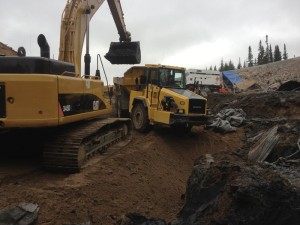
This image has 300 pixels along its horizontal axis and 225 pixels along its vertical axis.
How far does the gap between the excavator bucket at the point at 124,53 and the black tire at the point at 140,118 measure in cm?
165

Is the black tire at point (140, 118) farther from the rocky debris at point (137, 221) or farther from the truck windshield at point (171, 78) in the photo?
the rocky debris at point (137, 221)

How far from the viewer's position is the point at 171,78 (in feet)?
44.4

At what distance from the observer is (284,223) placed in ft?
15.2

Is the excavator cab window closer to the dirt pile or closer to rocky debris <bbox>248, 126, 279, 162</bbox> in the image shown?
rocky debris <bbox>248, 126, 279, 162</bbox>

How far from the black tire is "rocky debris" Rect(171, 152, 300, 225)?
8.29 m

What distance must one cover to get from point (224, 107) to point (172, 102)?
792 cm

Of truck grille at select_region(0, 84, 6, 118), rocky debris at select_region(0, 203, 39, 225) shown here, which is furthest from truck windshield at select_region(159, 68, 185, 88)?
rocky debris at select_region(0, 203, 39, 225)

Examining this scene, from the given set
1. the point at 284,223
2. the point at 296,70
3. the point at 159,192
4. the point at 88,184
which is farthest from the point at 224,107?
the point at 296,70

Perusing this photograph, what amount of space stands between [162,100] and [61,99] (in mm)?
6133

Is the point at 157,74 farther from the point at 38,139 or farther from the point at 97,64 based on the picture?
the point at 38,139

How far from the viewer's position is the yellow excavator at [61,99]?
657 centimetres

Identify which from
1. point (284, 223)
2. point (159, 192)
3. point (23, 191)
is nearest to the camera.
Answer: point (284, 223)

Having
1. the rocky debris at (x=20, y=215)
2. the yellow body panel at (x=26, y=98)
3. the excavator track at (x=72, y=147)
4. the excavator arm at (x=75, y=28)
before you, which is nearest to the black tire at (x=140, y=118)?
the excavator arm at (x=75, y=28)

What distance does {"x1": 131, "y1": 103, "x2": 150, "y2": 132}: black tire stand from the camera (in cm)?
1356
